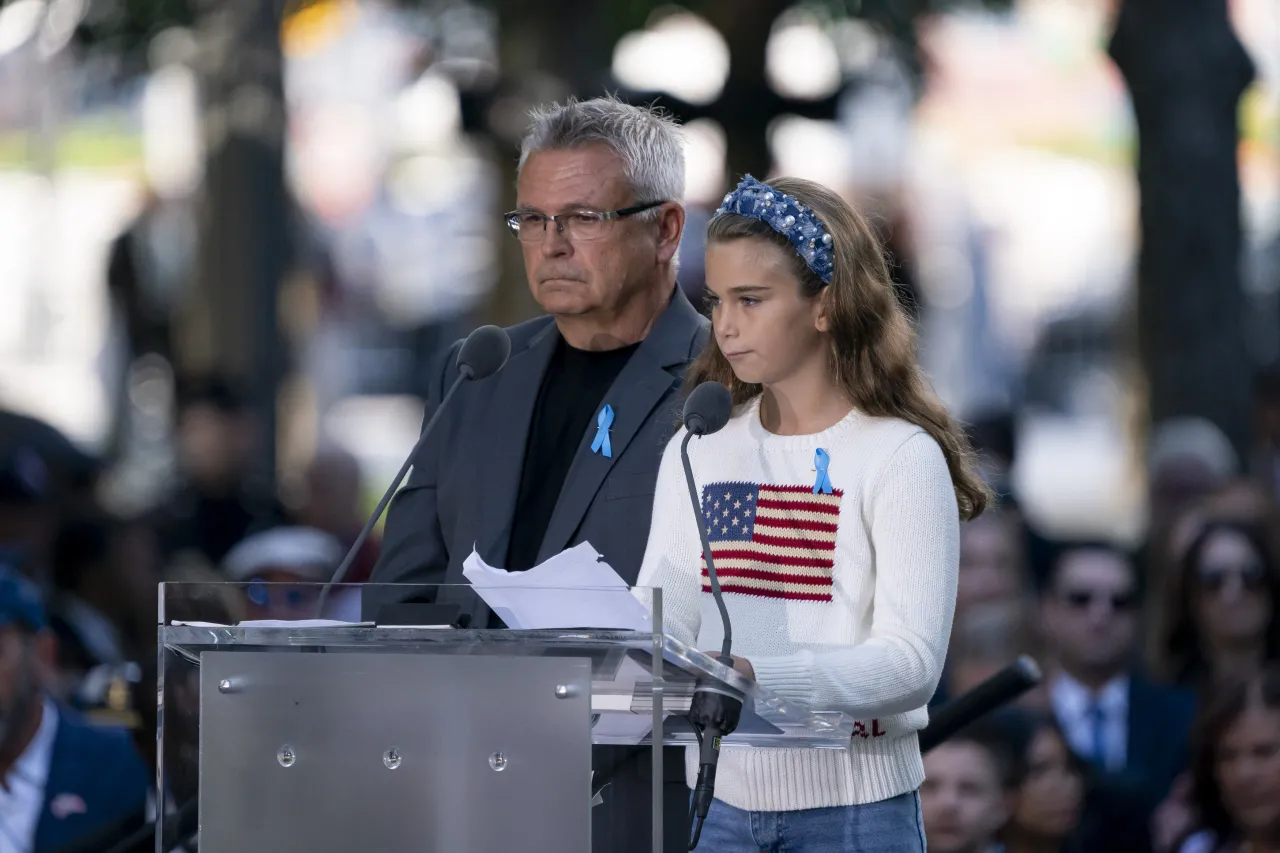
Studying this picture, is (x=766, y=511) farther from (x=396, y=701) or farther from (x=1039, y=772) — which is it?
(x=1039, y=772)

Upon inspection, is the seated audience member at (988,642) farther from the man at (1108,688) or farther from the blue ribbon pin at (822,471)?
the blue ribbon pin at (822,471)

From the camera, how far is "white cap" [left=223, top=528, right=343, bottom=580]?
7.75 meters

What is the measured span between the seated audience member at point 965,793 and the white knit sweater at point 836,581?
92.9 inches

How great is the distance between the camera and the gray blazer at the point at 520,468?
4504 mm

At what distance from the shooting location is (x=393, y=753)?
3285mm

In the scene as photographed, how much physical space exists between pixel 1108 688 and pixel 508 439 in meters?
3.09

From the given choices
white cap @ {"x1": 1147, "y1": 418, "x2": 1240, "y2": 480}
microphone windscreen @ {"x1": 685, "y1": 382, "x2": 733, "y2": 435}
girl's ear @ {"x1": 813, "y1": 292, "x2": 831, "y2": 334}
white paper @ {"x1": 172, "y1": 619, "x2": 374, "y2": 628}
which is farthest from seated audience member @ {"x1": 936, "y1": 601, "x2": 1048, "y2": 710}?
white paper @ {"x1": 172, "y1": 619, "x2": 374, "y2": 628}

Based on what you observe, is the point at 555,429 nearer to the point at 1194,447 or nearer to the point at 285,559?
the point at 285,559

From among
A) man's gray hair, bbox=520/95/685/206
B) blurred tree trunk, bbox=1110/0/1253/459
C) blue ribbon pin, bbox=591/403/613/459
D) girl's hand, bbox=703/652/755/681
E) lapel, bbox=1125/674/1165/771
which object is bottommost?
lapel, bbox=1125/674/1165/771

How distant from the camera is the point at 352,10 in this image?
42.8 ft

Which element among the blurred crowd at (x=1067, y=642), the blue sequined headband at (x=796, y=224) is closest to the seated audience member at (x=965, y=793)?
the blurred crowd at (x=1067, y=642)

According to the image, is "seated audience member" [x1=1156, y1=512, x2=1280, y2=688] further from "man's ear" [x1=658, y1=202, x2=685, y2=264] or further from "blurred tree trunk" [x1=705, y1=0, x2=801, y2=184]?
"blurred tree trunk" [x1=705, y1=0, x2=801, y2=184]

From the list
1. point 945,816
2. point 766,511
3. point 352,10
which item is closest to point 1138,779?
point 945,816

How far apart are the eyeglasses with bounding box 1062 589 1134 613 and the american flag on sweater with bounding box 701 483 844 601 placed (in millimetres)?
3780
